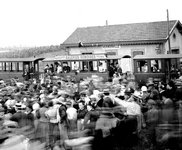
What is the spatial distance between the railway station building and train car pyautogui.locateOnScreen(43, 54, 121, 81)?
4868mm

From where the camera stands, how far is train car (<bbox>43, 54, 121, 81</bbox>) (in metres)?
20.1

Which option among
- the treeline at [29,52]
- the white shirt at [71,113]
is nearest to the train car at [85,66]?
the white shirt at [71,113]

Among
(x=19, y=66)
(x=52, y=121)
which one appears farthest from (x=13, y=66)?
(x=52, y=121)

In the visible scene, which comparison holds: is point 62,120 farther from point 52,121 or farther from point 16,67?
point 16,67

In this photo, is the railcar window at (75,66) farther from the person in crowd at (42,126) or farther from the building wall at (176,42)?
the person in crowd at (42,126)

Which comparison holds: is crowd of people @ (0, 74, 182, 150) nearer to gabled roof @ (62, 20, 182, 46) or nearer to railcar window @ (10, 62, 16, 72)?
railcar window @ (10, 62, 16, 72)

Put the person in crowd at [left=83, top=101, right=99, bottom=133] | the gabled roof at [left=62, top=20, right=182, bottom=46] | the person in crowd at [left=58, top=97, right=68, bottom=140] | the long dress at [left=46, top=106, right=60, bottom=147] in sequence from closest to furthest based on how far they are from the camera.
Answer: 1. the person in crowd at [left=83, top=101, right=99, bottom=133]
2. the long dress at [left=46, top=106, right=60, bottom=147]
3. the person in crowd at [left=58, top=97, right=68, bottom=140]
4. the gabled roof at [left=62, top=20, right=182, bottom=46]

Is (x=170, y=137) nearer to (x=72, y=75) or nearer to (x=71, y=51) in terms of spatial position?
(x=72, y=75)

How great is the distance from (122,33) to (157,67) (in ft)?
32.7

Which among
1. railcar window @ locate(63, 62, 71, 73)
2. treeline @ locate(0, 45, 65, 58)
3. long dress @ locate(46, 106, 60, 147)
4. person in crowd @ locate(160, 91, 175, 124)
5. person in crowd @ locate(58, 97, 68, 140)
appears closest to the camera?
person in crowd @ locate(160, 91, 175, 124)

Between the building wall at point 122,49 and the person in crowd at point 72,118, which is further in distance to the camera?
the building wall at point 122,49

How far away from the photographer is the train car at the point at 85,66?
792 inches

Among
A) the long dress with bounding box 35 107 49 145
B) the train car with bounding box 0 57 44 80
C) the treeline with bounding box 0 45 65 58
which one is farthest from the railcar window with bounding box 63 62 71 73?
the treeline with bounding box 0 45 65 58

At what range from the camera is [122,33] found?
1089 inches
